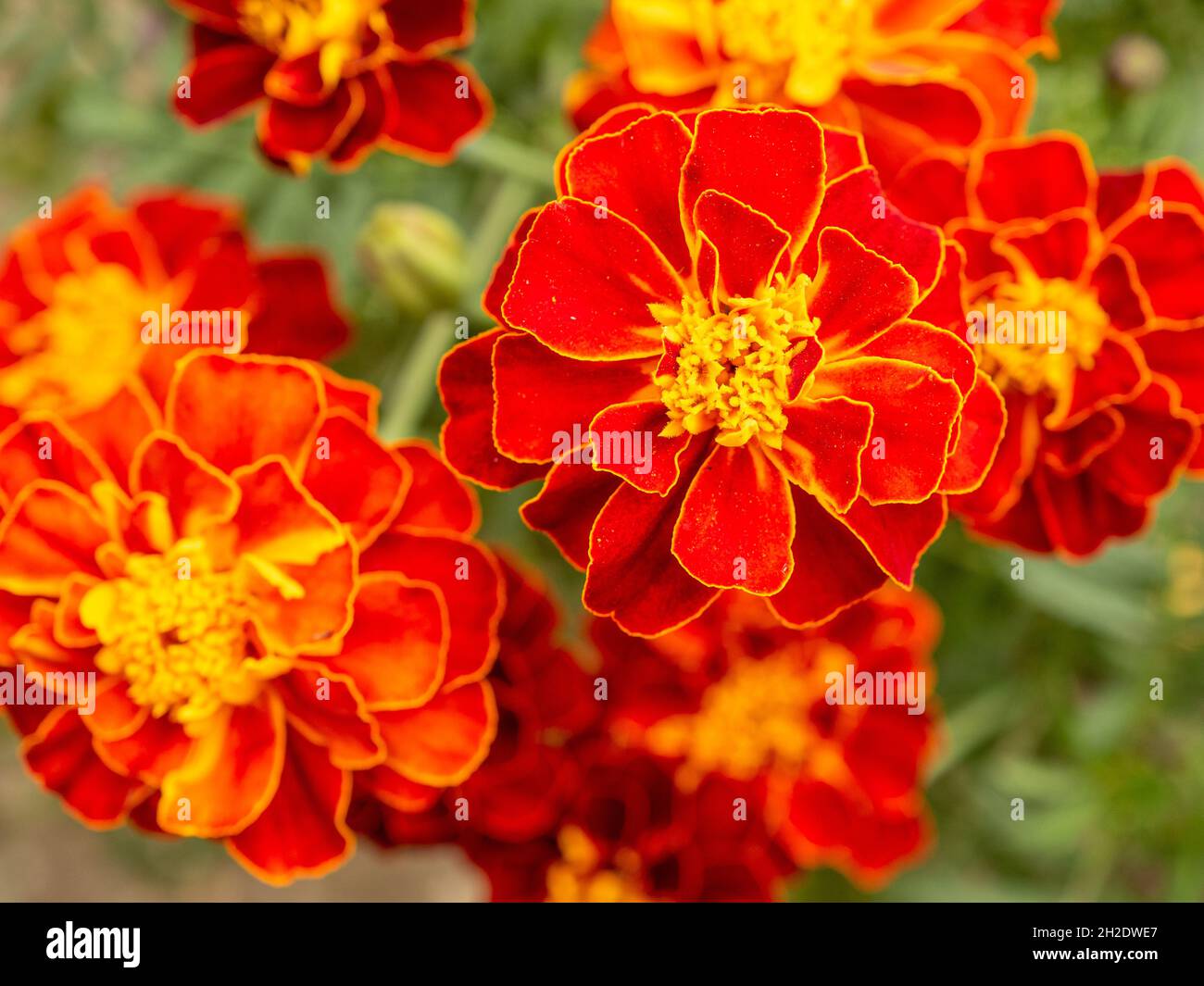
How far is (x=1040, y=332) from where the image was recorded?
1272 mm

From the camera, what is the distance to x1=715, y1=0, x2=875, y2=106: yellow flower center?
131 cm

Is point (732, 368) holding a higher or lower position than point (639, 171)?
lower

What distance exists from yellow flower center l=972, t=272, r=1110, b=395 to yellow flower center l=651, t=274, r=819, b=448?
1.03 feet

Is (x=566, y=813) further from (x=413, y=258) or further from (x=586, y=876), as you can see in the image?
(x=413, y=258)

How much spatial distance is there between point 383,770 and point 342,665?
126 millimetres

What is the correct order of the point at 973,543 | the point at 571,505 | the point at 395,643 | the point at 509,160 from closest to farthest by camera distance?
the point at 571,505 → the point at 395,643 → the point at 509,160 → the point at 973,543

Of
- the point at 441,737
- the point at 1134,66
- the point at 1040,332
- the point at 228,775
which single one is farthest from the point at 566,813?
the point at 1134,66

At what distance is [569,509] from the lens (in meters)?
1.13

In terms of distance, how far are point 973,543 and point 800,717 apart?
1.48 feet

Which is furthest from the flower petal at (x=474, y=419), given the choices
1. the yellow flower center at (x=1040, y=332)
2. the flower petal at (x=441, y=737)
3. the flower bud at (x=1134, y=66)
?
the flower bud at (x=1134, y=66)

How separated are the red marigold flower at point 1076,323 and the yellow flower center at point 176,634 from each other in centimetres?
74

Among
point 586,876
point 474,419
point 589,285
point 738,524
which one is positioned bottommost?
point 586,876

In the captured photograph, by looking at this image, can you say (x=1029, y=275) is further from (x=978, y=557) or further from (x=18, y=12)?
(x=18, y=12)
